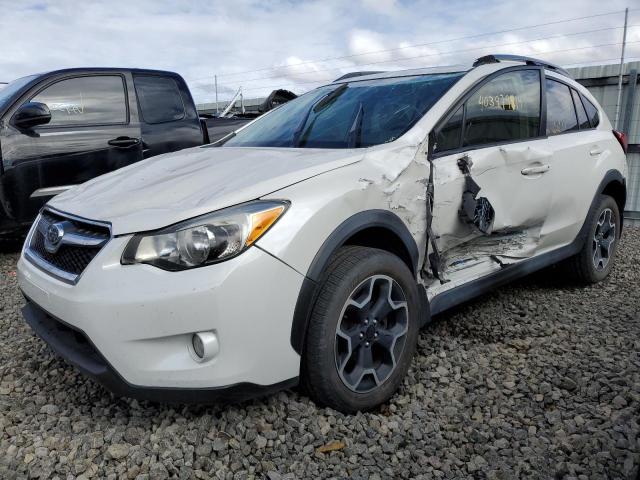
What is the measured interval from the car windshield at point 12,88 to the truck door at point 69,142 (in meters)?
0.15

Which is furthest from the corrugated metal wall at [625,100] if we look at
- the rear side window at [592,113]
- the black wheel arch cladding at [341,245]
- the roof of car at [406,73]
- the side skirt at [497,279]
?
the black wheel arch cladding at [341,245]

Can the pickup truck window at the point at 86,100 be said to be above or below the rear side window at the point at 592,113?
above

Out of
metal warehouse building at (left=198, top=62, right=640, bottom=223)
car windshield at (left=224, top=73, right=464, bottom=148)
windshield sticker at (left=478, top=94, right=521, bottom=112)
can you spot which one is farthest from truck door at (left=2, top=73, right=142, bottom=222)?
metal warehouse building at (left=198, top=62, right=640, bottom=223)

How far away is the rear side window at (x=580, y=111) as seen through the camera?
4020mm

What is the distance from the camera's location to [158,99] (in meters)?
5.79

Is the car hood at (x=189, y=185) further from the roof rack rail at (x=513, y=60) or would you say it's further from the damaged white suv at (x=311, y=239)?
the roof rack rail at (x=513, y=60)

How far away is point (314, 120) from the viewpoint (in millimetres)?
3180

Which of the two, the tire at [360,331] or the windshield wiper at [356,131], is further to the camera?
the windshield wiper at [356,131]

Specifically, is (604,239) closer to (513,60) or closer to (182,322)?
(513,60)

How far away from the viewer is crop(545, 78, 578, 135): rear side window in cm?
367

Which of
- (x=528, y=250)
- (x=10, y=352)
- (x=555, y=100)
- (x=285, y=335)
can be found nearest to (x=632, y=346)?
(x=528, y=250)

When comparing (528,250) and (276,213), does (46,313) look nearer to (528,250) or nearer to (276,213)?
(276,213)

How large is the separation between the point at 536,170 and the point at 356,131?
4.01ft

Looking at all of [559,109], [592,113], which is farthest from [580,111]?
[559,109]
